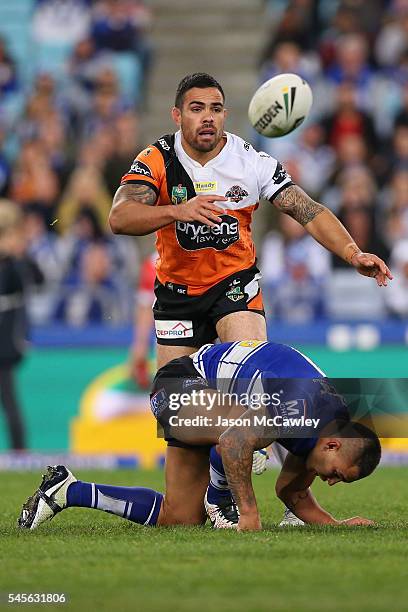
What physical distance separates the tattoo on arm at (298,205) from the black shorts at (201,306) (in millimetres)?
433

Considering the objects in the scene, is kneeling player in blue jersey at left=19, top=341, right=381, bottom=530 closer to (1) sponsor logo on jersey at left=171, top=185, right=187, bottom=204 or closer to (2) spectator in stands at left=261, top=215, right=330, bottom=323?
(1) sponsor logo on jersey at left=171, top=185, right=187, bottom=204

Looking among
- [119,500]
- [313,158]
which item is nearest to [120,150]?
[313,158]

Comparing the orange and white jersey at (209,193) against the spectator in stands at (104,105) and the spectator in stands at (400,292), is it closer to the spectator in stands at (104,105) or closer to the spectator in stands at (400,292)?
the spectator in stands at (400,292)

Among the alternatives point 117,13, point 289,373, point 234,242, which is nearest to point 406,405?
point 289,373

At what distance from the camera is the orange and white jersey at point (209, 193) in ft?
25.0

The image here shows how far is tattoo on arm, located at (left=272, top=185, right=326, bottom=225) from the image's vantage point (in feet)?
24.8

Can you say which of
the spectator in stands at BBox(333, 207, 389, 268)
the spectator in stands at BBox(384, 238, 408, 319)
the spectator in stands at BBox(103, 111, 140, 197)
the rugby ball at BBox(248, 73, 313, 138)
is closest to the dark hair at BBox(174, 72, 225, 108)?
the rugby ball at BBox(248, 73, 313, 138)

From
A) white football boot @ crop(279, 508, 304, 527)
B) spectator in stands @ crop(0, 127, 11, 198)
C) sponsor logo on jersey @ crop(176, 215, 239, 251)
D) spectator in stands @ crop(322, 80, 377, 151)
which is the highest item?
spectator in stands @ crop(322, 80, 377, 151)

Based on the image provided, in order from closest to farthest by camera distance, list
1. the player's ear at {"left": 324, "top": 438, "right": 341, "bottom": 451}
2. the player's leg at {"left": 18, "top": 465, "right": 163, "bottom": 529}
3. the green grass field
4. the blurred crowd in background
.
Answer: the green grass field < the player's ear at {"left": 324, "top": 438, "right": 341, "bottom": 451} < the player's leg at {"left": 18, "top": 465, "right": 163, "bottom": 529} < the blurred crowd in background

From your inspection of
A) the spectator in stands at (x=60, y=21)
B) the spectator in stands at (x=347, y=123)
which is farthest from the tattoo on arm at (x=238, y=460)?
the spectator in stands at (x=60, y=21)

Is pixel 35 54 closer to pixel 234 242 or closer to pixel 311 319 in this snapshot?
pixel 311 319

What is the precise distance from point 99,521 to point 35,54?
12548mm

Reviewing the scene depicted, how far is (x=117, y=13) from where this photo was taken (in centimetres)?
1875

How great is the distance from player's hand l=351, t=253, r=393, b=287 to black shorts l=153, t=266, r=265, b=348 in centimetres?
95
